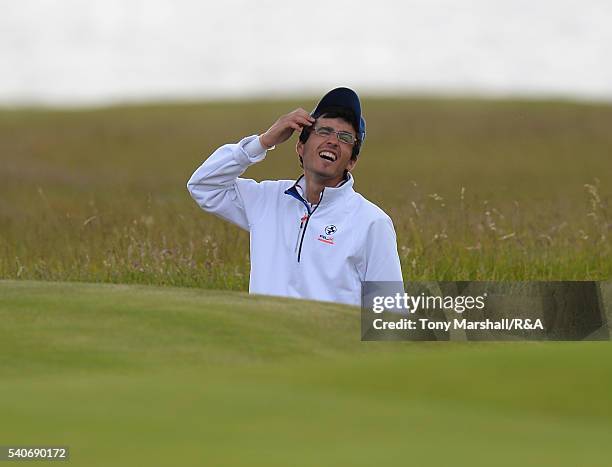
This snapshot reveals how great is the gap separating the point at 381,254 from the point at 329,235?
0.87 ft

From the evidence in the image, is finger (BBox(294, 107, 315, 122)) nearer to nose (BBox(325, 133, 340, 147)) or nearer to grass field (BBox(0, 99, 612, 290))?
nose (BBox(325, 133, 340, 147))

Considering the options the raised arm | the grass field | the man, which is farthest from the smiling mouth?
the grass field

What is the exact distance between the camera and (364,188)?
22562 millimetres

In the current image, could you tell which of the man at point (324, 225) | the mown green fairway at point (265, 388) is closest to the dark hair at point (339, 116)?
the man at point (324, 225)

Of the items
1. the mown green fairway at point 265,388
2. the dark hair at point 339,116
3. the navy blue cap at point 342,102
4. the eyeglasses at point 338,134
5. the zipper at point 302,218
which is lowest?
the mown green fairway at point 265,388

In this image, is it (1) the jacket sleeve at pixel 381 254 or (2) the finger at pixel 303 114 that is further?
(2) the finger at pixel 303 114

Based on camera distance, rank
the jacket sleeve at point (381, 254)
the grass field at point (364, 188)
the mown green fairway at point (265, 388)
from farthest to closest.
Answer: the grass field at point (364, 188)
the jacket sleeve at point (381, 254)
the mown green fairway at point (265, 388)

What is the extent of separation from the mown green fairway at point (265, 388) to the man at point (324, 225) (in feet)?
1.19

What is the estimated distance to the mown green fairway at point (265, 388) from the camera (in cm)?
294

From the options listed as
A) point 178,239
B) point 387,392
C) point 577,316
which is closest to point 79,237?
point 178,239

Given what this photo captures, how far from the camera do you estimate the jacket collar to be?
600cm

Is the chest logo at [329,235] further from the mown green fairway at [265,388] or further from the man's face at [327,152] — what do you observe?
the mown green fairway at [265,388]

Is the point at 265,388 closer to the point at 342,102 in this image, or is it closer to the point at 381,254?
the point at 381,254

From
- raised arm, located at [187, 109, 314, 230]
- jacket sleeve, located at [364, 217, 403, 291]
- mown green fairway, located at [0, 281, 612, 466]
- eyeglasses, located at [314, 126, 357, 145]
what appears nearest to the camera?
mown green fairway, located at [0, 281, 612, 466]
